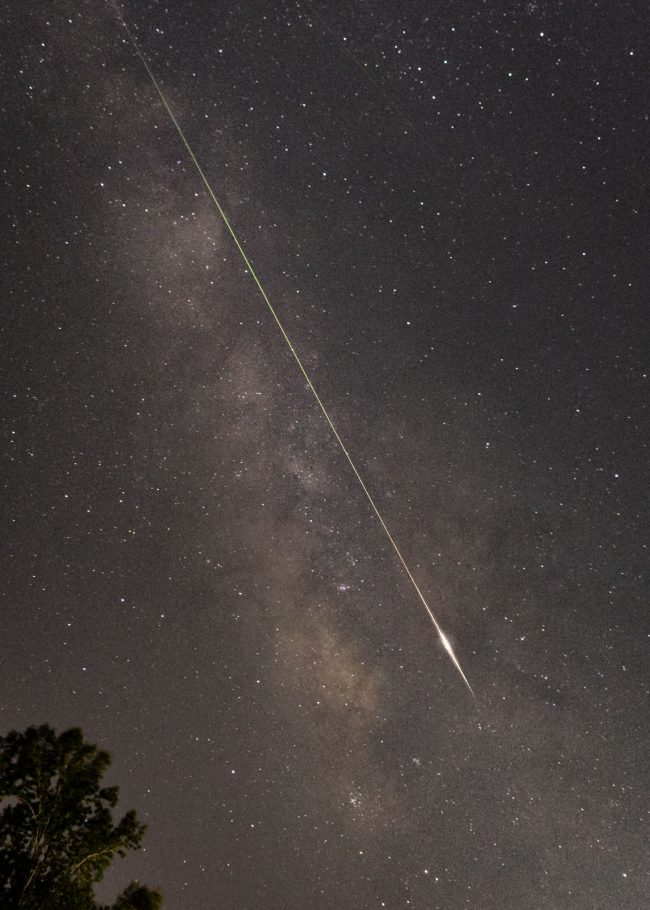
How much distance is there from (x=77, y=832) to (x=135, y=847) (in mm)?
646

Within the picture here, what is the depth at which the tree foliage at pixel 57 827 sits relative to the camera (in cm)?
758

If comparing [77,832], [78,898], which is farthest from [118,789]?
[78,898]

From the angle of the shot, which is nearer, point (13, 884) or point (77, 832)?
point (13, 884)

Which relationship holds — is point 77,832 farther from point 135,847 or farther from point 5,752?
point 5,752

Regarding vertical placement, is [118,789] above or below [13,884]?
above

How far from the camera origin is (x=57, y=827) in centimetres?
785

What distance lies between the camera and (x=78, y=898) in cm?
774

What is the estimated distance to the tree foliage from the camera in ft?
24.9

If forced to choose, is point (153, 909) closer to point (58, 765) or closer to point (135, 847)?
point (135, 847)

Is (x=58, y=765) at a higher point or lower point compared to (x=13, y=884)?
higher

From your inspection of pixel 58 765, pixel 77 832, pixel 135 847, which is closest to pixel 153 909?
pixel 135 847

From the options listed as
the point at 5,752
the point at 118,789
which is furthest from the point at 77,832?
the point at 5,752

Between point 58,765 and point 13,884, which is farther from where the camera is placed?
point 58,765

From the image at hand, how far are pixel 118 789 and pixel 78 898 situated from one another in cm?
107
